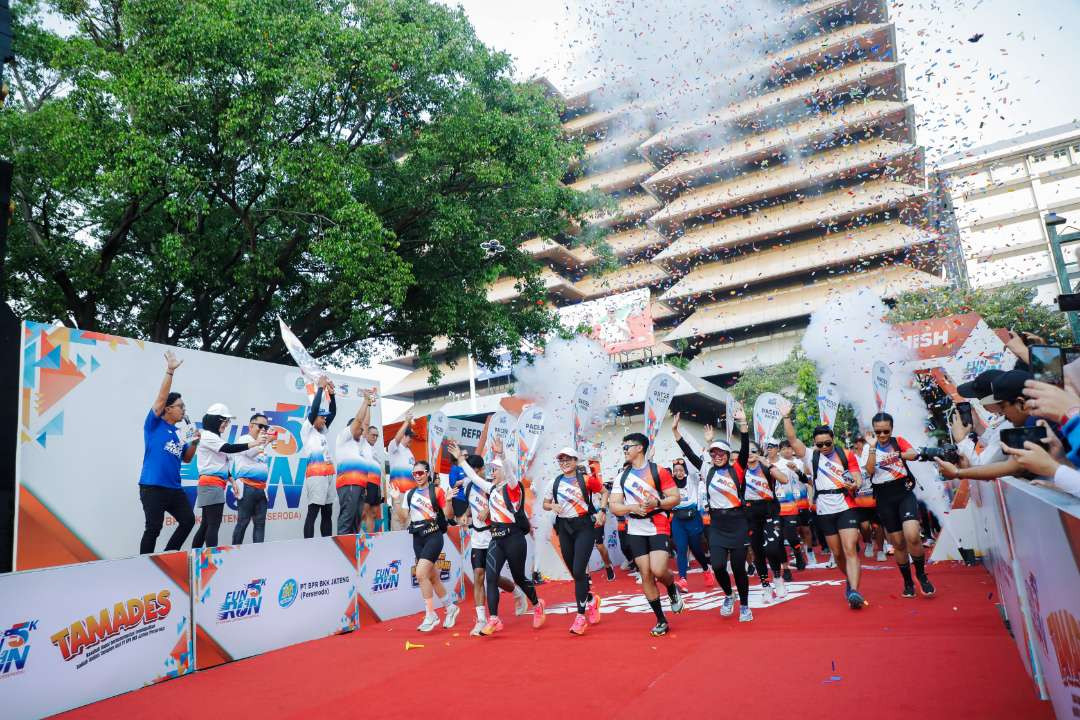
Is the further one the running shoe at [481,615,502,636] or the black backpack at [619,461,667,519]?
the running shoe at [481,615,502,636]

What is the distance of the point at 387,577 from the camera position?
10039 mm

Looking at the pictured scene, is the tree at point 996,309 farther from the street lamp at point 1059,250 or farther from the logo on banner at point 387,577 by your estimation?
the logo on banner at point 387,577

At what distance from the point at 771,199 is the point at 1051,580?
4855 cm

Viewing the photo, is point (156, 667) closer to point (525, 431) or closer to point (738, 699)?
point (738, 699)

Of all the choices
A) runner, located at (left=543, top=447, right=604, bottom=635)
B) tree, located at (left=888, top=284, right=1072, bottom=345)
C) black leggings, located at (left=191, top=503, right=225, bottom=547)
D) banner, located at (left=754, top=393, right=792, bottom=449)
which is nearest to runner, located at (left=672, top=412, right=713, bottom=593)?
banner, located at (left=754, top=393, right=792, bottom=449)

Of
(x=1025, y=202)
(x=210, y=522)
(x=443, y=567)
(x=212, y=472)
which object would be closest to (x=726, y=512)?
(x=443, y=567)

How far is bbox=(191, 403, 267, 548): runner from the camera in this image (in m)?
8.52

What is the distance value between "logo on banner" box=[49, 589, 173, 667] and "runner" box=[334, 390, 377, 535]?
3.92 meters

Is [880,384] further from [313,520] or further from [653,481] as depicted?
[313,520]

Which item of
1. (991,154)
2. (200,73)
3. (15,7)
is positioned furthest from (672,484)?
(991,154)

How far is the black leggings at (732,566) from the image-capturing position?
745 centimetres

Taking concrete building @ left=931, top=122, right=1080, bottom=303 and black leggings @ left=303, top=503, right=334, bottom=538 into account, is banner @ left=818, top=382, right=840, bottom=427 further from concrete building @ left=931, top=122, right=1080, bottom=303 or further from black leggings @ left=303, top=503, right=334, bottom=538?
concrete building @ left=931, top=122, right=1080, bottom=303

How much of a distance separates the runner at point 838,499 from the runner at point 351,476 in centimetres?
636

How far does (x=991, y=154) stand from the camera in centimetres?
6412
